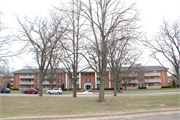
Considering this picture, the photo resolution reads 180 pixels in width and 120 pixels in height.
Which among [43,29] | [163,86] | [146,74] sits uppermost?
[43,29]

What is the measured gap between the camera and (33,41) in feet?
57.5

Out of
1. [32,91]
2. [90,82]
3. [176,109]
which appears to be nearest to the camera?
[176,109]

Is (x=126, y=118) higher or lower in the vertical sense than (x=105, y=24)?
lower

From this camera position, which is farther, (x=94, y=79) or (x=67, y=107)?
(x=94, y=79)

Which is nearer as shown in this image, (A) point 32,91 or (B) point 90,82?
(A) point 32,91

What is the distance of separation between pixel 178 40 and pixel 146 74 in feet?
133

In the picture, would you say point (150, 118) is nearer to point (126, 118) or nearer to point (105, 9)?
point (126, 118)

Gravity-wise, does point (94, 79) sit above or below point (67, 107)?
above

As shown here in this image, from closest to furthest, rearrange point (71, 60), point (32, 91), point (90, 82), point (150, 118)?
point (150, 118)
point (71, 60)
point (32, 91)
point (90, 82)

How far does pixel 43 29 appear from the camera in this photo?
58.1 ft

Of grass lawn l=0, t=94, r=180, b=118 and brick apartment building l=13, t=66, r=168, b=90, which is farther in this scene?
brick apartment building l=13, t=66, r=168, b=90

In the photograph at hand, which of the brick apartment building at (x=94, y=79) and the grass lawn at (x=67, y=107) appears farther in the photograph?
the brick apartment building at (x=94, y=79)

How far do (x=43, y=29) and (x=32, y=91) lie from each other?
69.0ft

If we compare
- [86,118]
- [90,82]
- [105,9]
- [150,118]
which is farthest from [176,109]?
[90,82]
